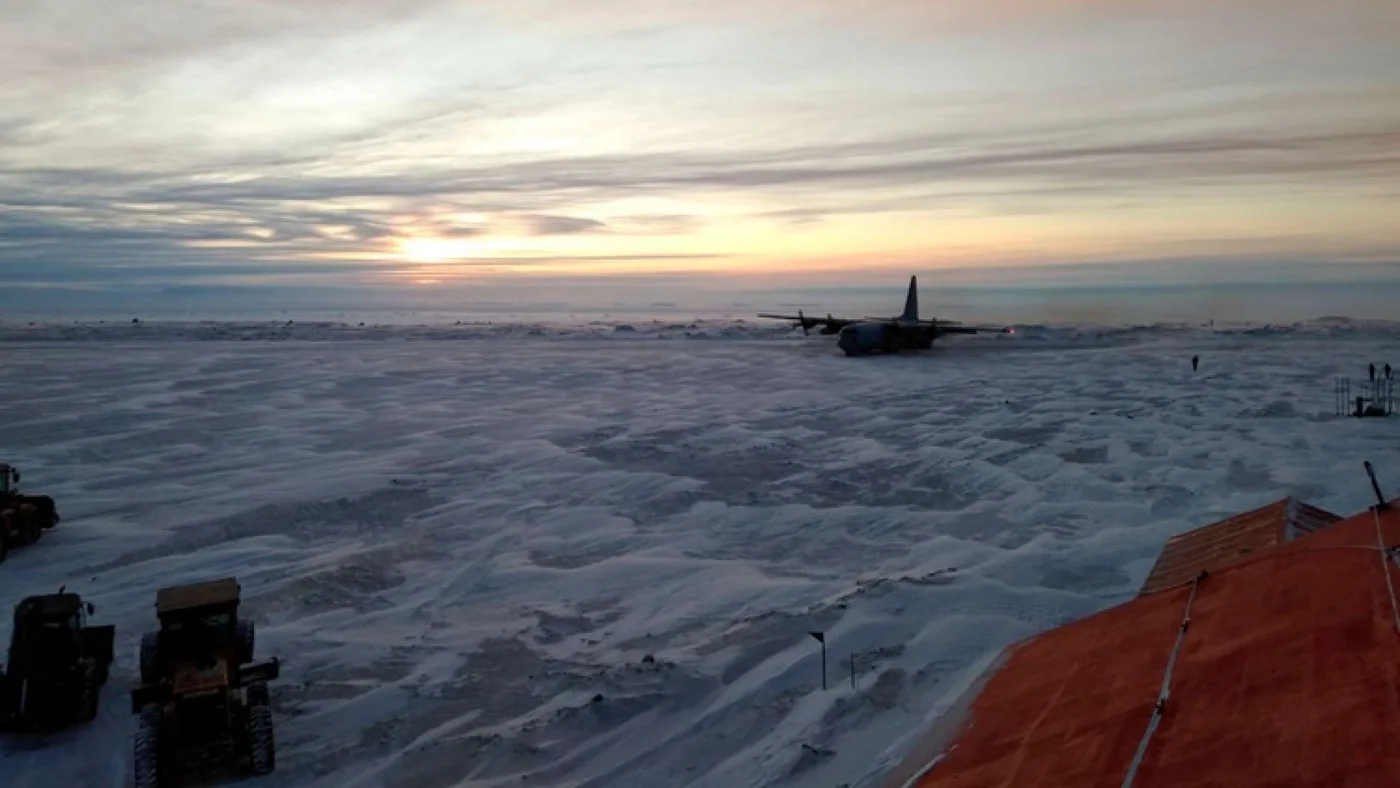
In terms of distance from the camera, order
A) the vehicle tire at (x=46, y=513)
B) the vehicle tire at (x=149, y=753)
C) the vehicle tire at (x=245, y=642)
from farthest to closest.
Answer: the vehicle tire at (x=46, y=513)
the vehicle tire at (x=245, y=642)
the vehicle tire at (x=149, y=753)

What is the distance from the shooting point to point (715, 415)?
28625mm

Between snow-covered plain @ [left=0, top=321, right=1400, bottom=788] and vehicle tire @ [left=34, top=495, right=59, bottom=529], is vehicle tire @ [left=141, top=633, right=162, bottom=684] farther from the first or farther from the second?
vehicle tire @ [left=34, top=495, right=59, bottom=529]

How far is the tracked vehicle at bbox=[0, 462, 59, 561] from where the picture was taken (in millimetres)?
14430

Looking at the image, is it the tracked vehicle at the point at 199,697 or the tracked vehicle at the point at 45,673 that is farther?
the tracked vehicle at the point at 45,673

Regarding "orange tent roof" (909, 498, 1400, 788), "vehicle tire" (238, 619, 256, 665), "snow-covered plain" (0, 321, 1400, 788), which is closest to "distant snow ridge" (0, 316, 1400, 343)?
"snow-covered plain" (0, 321, 1400, 788)

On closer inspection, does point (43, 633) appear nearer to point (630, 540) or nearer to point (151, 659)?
point (151, 659)

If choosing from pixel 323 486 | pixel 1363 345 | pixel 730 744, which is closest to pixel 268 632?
pixel 730 744

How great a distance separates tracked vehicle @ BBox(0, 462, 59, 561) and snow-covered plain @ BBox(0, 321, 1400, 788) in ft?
1.15

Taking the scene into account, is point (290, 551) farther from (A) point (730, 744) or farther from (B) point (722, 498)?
(A) point (730, 744)

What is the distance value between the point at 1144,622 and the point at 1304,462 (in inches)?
643

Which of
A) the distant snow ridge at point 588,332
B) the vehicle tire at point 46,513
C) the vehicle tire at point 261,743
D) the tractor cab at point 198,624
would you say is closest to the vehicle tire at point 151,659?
the tractor cab at point 198,624

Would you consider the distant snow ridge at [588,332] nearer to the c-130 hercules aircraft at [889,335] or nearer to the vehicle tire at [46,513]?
the c-130 hercules aircraft at [889,335]

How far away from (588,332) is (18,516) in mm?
63734

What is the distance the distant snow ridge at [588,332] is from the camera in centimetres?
6650
